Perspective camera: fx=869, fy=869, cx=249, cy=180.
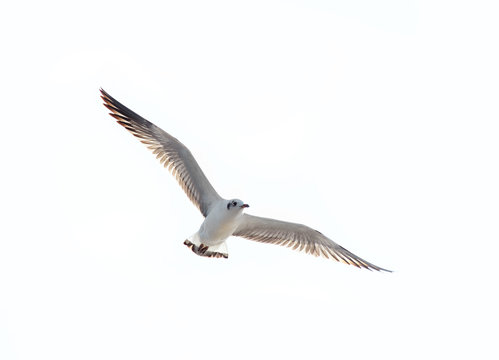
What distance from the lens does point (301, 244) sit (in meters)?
15.5

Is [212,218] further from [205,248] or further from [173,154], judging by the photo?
[173,154]

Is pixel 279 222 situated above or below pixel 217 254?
above

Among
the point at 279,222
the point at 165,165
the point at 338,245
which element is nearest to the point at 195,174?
the point at 165,165

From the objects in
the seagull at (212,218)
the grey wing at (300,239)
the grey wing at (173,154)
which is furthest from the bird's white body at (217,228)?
the grey wing at (300,239)

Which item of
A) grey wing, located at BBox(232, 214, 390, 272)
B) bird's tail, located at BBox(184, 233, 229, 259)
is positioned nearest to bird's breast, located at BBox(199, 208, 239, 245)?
bird's tail, located at BBox(184, 233, 229, 259)

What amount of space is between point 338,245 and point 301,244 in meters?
0.66

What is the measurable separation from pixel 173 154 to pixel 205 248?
1696mm

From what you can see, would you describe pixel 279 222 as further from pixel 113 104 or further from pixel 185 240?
pixel 113 104

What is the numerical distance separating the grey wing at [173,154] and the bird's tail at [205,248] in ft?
1.78

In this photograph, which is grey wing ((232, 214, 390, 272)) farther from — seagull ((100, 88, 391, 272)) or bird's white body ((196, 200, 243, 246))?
bird's white body ((196, 200, 243, 246))

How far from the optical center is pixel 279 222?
14.9 metres

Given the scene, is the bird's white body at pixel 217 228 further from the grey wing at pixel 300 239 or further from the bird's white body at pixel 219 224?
the grey wing at pixel 300 239

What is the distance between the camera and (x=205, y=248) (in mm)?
14789

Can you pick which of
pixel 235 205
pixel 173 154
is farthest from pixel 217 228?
pixel 173 154
